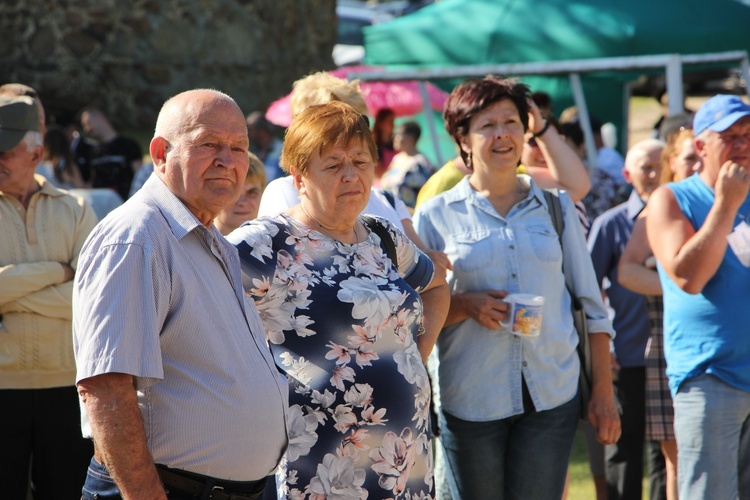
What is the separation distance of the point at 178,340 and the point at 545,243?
1.80 m

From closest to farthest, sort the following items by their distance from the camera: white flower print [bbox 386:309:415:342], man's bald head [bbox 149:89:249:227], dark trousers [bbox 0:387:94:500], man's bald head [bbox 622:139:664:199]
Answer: man's bald head [bbox 149:89:249:227] → white flower print [bbox 386:309:415:342] → dark trousers [bbox 0:387:94:500] → man's bald head [bbox 622:139:664:199]

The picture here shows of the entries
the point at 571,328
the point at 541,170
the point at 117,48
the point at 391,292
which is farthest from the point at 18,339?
the point at 117,48

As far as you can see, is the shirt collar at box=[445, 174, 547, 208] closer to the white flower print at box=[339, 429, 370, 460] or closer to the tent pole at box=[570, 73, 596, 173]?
the white flower print at box=[339, 429, 370, 460]

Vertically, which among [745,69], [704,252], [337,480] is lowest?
[337,480]

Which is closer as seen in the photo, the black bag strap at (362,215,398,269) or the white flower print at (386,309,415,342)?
the white flower print at (386,309,415,342)

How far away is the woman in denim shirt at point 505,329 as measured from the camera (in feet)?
11.9

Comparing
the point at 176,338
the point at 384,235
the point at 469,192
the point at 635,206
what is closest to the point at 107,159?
the point at 635,206

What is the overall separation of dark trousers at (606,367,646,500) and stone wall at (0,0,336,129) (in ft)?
32.9

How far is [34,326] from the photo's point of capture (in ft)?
12.3

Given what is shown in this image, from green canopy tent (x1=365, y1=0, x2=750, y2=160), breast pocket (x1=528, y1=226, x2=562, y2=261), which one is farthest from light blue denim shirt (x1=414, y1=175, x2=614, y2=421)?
green canopy tent (x1=365, y1=0, x2=750, y2=160)

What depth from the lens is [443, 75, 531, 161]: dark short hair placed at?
3793 millimetres

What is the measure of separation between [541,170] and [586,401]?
143 cm

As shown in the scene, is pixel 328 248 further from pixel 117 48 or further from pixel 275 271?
pixel 117 48

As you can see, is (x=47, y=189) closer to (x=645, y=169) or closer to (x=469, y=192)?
(x=469, y=192)
